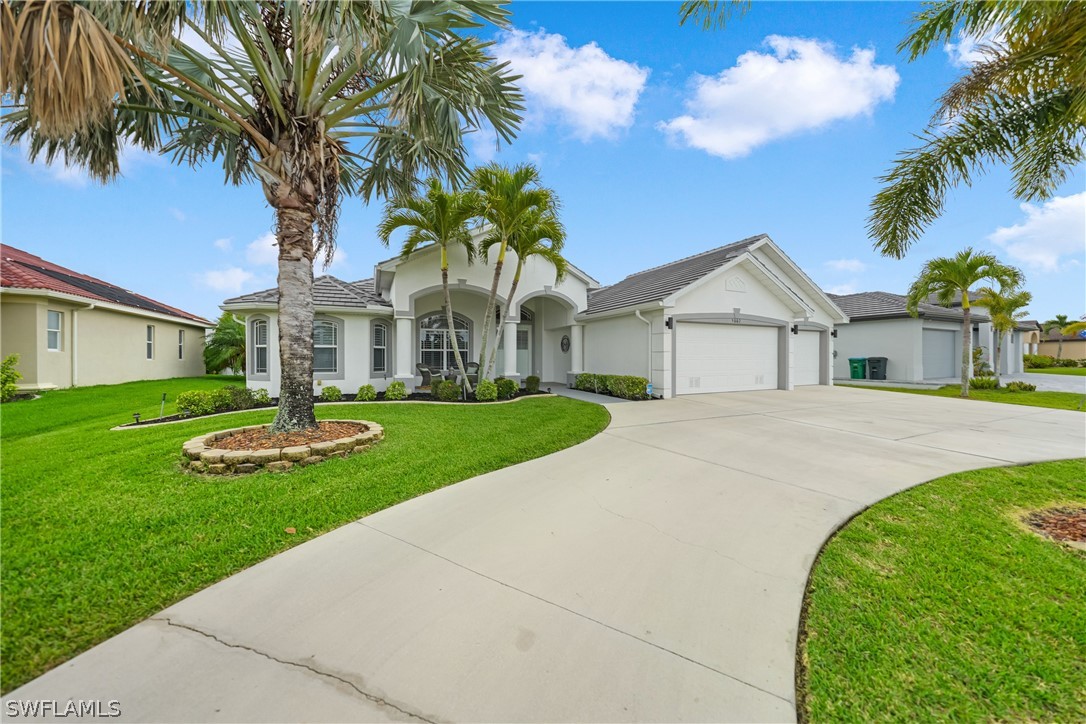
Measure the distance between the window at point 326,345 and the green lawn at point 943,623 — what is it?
1277 cm

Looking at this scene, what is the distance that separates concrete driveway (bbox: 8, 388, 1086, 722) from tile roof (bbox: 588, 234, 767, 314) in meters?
8.85

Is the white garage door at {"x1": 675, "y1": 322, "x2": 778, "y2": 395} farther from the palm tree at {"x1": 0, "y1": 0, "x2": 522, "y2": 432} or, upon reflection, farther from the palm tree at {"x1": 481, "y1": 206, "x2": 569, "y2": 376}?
the palm tree at {"x1": 0, "y1": 0, "x2": 522, "y2": 432}

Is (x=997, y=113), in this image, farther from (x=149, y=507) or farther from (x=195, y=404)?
(x=195, y=404)

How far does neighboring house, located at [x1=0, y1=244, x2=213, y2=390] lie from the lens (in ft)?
40.9

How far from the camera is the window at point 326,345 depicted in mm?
12359

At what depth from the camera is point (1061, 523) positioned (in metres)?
3.91

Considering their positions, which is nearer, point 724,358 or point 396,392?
point 396,392

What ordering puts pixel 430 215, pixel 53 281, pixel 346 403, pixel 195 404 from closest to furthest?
pixel 195 404
pixel 346 403
pixel 430 215
pixel 53 281

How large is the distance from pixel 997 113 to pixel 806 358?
12.7m

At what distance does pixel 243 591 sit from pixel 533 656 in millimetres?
2009

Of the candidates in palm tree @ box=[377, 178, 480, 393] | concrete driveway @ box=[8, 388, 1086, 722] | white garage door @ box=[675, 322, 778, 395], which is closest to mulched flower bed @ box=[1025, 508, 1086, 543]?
concrete driveway @ box=[8, 388, 1086, 722]

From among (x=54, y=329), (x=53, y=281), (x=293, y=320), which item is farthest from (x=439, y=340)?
(x=53, y=281)

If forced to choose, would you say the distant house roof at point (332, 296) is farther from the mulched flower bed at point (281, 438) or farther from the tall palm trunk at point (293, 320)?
the mulched flower bed at point (281, 438)

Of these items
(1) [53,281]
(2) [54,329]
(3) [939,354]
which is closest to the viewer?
(2) [54,329]
